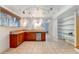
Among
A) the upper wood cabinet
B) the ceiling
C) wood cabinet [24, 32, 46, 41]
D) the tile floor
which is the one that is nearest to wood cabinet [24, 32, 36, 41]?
wood cabinet [24, 32, 46, 41]

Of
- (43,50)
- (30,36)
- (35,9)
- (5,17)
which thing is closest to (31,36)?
(30,36)

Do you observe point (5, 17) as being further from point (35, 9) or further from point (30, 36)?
point (35, 9)

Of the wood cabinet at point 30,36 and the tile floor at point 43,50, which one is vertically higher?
the wood cabinet at point 30,36

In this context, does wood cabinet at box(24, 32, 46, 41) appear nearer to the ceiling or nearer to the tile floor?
the ceiling

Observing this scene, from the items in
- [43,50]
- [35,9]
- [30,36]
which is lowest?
[43,50]

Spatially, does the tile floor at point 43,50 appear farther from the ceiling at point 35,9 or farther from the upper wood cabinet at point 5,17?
the ceiling at point 35,9

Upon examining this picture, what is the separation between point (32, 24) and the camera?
755 inches

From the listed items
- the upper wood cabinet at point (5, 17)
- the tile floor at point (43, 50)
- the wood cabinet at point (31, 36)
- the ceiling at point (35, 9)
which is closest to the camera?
the tile floor at point (43, 50)

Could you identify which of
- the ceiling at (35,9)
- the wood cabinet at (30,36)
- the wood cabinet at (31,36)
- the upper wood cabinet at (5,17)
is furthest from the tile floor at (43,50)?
the wood cabinet at (30,36)
